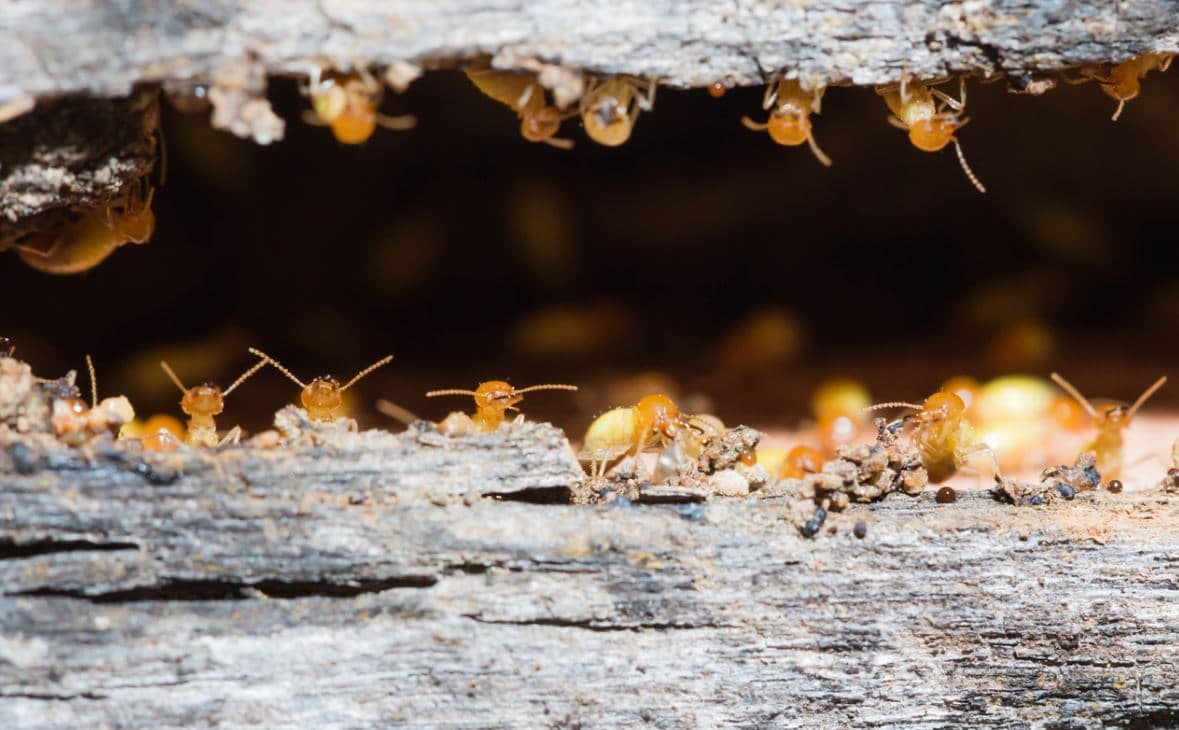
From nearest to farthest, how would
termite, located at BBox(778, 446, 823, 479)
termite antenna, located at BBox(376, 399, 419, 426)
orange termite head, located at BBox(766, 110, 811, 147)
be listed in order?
1. orange termite head, located at BBox(766, 110, 811, 147)
2. termite, located at BBox(778, 446, 823, 479)
3. termite antenna, located at BBox(376, 399, 419, 426)

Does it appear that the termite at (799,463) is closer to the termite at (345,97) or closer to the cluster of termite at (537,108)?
the cluster of termite at (537,108)

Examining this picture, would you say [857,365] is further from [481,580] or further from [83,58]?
[83,58]

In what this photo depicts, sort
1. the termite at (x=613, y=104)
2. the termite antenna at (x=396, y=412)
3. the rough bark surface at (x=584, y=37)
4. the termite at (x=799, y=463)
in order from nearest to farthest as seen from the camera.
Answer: the rough bark surface at (x=584, y=37)
the termite at (x=613, y=104)
the termite at (x=799, y=463)
the termite antenna at (x=396, y=412)

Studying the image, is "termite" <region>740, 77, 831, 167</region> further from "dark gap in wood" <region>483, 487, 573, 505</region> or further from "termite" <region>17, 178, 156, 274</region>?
"termite" <region>17, 178, 156, 274</region>

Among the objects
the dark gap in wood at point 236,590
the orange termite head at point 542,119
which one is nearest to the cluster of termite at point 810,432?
the dark gap in wood at point 236,590

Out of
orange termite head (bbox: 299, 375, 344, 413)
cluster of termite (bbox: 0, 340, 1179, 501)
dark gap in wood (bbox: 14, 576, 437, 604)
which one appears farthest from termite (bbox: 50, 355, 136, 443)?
orange termite head (bbox: 299, 375, 344, 413)

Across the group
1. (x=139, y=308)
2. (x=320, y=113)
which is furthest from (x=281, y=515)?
(x=139, y=308)

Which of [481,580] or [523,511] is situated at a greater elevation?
[523,511]

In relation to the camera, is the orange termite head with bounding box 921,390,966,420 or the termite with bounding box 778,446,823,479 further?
the orange termite head with bounding box 921,390,966,420
